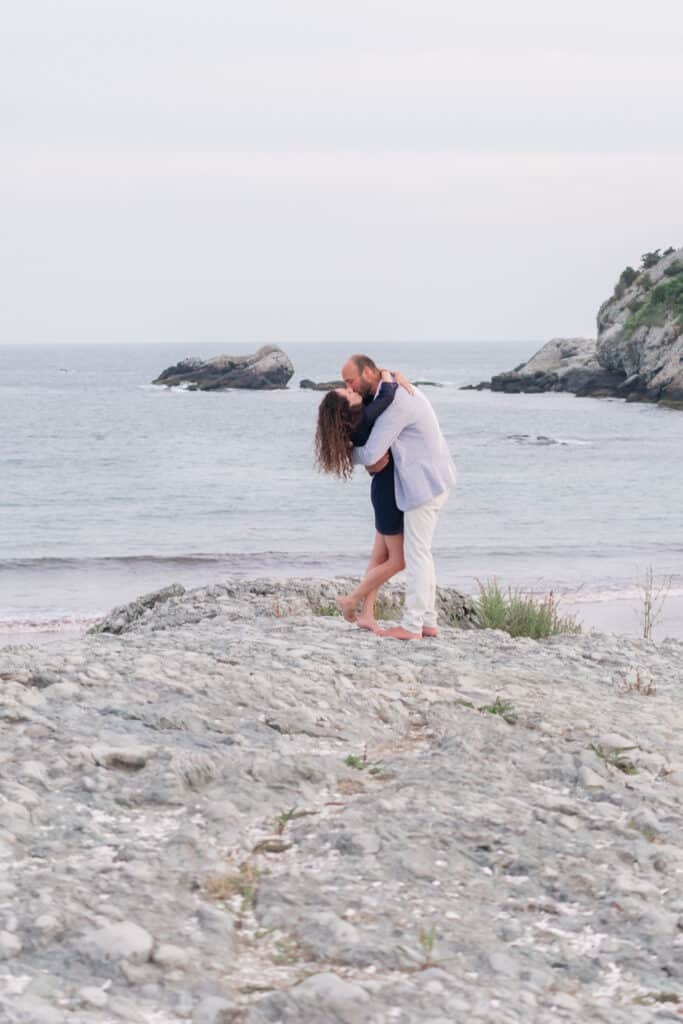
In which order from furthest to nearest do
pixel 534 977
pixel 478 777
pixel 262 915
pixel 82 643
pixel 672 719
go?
pixel 82 643, pixel 672 719, pixel 478 777, pixel 262 915, pixel 534 977

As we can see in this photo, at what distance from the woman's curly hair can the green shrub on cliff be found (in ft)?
261

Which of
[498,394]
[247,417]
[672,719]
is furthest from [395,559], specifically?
[498,394]

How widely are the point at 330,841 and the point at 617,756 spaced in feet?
6.17

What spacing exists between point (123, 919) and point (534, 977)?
1356 millimetres

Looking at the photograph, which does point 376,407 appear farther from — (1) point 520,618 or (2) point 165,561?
(2) point 165,561

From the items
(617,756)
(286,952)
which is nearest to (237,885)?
(286,952)

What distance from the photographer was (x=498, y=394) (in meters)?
108

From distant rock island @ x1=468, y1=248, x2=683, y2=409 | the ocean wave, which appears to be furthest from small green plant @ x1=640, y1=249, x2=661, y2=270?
the ocean wave

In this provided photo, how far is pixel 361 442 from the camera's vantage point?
28.9 feet

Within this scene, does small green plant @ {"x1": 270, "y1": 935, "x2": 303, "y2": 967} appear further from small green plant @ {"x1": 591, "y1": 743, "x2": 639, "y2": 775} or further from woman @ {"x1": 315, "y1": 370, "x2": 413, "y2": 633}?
woman @ {"x1": 315, "y1": 370, "x2": 413, "y2": 633}

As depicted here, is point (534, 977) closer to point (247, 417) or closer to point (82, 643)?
point (82, 643)

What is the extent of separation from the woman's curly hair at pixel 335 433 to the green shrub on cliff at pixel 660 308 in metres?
79.6

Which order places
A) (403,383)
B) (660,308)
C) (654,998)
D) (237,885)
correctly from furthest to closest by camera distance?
(660,308) < (403,383) < (237,885) < (654,998)

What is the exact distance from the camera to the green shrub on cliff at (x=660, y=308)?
85812 mm
